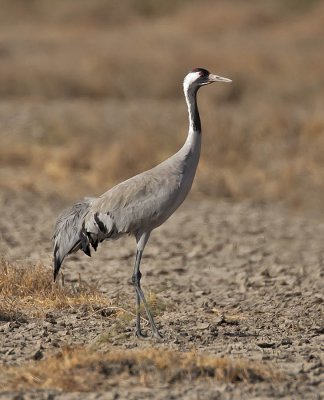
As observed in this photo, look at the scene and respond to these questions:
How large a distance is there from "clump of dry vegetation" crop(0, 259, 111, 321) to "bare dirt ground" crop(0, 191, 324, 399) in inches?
6.3

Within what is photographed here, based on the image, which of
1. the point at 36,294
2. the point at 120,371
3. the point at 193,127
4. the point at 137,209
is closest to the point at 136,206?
the point at 137,209

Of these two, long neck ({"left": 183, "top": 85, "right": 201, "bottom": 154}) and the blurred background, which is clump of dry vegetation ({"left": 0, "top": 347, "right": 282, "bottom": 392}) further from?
the blurred background

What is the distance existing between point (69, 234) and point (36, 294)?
768 mm

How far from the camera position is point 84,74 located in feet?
88.9

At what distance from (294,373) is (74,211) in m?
2.38

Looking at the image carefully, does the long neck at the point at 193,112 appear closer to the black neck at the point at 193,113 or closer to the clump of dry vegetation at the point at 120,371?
the black neck at the point at 193,113

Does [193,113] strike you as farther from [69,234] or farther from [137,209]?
[69,234]

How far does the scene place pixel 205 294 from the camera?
994 cm

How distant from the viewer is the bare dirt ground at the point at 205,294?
21.4 ft

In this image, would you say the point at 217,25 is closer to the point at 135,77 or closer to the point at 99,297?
the point at 135,77

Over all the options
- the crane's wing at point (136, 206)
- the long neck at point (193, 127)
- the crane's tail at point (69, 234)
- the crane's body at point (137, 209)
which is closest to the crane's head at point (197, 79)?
the long neck at point (193, 127)

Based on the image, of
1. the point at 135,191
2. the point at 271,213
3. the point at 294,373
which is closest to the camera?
the point at 294,373

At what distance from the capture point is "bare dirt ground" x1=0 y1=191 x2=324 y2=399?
6512 mm

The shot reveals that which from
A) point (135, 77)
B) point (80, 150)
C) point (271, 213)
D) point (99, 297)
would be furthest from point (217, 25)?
point (99, 297)
